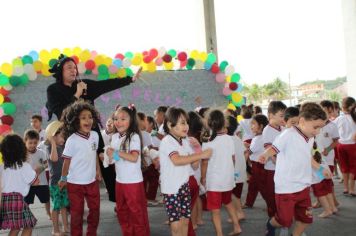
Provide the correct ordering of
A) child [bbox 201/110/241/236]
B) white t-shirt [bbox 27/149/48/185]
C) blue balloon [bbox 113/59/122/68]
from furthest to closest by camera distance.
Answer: blue balloon [bbox 113/59/122/68], white t-shirt [bbox 27/149/48/185], child [bbox 201/110/241/236]

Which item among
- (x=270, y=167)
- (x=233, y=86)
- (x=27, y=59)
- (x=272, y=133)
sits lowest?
(x=270, y=167)

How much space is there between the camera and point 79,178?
10.8ft

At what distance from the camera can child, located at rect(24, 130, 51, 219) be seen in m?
4.16

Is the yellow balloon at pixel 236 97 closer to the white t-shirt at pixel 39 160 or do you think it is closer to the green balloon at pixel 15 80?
the green balloon at pixel 15 80

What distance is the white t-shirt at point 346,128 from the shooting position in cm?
502

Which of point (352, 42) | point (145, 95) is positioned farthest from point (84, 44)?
point (352, 42)

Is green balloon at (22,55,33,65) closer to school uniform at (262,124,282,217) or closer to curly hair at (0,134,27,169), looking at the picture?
curly hair at (0,134,27,169)

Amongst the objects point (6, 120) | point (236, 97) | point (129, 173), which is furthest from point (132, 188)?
point (236, 97)

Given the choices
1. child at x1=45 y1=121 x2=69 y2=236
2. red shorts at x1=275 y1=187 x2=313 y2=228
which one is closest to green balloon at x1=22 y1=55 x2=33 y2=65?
child at x1=45 y1=121 x2=69 y2=236

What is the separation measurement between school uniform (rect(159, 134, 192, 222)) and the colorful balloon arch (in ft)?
14.7

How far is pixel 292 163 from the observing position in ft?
10.00

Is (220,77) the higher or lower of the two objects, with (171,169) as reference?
higher

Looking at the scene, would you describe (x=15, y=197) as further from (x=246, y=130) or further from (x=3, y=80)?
(x=3, y=80)

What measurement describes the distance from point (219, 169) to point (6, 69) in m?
4.81
